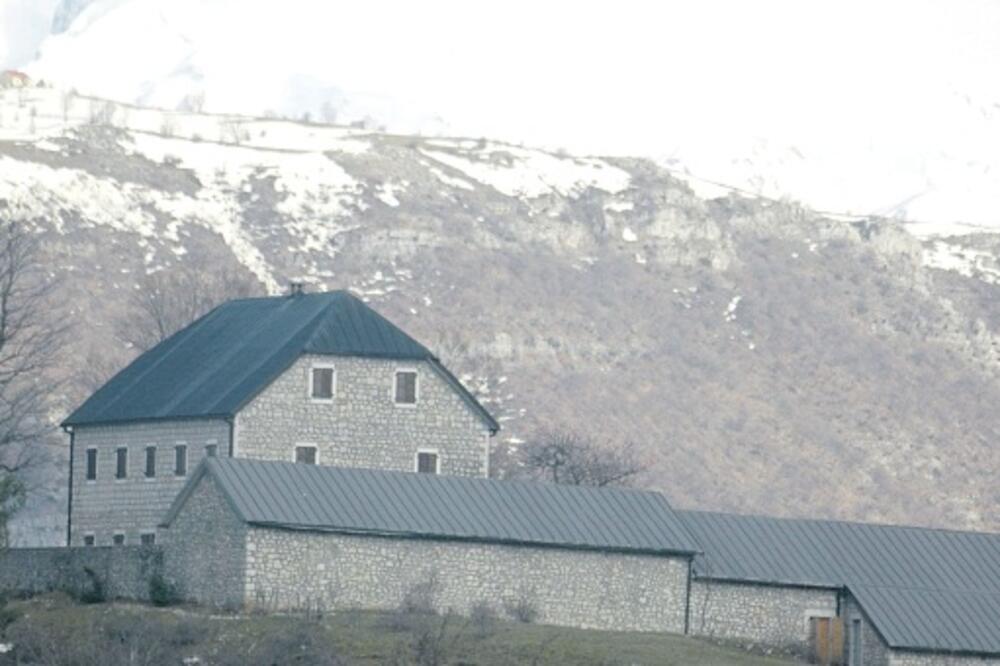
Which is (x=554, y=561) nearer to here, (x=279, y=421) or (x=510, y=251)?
(x=279, y=421)

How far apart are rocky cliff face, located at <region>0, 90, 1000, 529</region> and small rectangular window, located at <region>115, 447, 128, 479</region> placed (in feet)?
132

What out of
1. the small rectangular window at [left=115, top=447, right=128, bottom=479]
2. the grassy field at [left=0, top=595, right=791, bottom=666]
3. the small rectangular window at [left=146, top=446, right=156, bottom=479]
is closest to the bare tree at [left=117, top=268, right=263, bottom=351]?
the small rectangular window at [left=115, top=447, right=128, bottom=479]

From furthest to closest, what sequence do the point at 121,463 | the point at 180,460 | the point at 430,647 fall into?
the point at 121,463 < the point at 180,460 < the point at 430,647

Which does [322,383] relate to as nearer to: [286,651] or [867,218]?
[286,651]

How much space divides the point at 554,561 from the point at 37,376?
160 feet

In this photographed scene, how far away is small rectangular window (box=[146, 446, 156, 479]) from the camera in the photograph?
274ft

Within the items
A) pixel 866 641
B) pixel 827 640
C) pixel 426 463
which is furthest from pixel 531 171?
pixel 866 641

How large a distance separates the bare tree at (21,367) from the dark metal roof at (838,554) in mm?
16331

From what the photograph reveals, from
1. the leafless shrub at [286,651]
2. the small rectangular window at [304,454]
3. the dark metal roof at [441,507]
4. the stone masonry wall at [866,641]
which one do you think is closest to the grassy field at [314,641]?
the leafless shrub at [286,651]

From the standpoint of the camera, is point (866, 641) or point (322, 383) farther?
point (322, 383)

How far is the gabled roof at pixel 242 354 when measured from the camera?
270 ft

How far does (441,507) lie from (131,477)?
13.4 metres

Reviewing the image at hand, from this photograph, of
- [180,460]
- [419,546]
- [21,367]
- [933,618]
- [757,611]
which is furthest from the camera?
[21,367]

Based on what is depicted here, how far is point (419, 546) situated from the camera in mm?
72188
